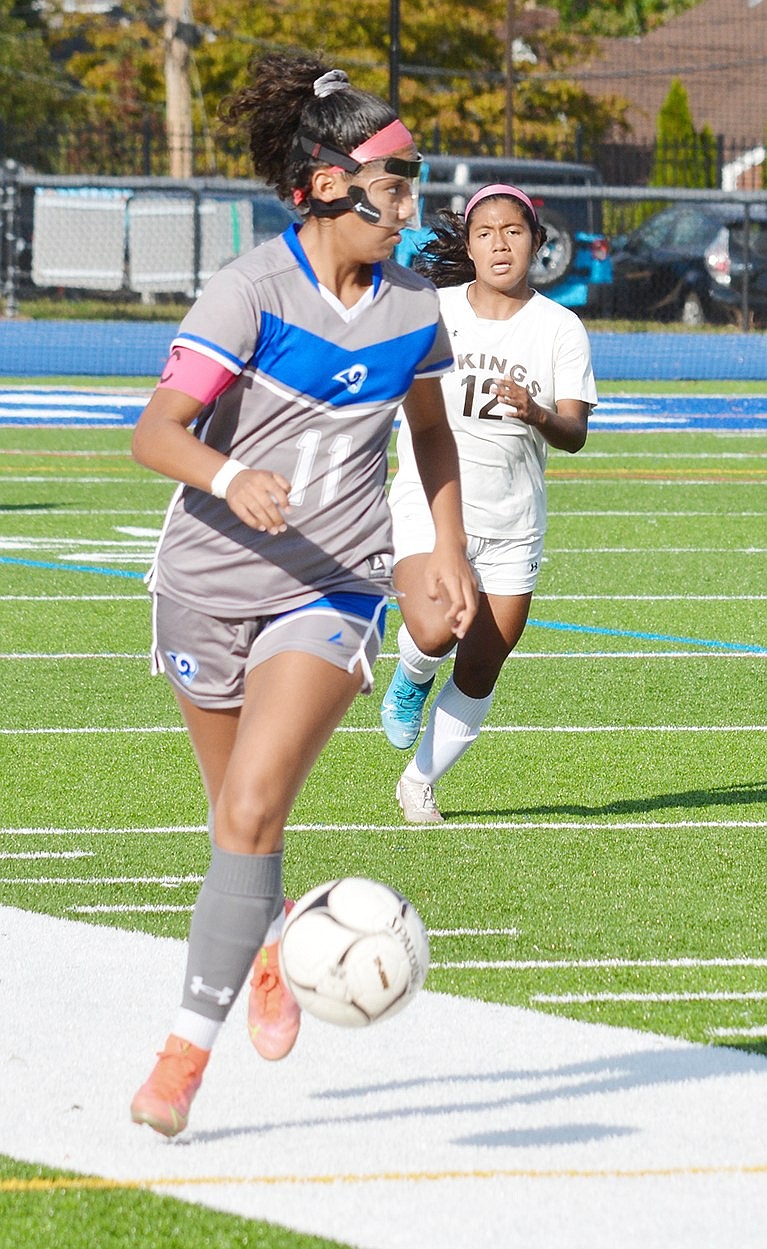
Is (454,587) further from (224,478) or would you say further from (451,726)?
(451,726)

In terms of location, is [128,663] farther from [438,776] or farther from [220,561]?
[220,561]

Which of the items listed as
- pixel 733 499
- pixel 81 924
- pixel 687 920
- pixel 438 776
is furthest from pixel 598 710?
pixel 733 499

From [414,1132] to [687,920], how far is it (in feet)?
6.24

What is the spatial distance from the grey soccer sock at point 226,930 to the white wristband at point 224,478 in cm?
74

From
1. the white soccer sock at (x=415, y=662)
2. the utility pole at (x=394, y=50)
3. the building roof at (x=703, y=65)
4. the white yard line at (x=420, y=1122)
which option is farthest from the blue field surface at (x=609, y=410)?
the building roof at (x=703, y=65)

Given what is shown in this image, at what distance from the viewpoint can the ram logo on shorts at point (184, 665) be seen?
4453mm

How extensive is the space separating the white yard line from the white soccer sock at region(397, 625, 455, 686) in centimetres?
219

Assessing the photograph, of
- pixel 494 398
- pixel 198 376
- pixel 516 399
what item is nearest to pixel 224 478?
pixel 198 376

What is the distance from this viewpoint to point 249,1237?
3.77 metres

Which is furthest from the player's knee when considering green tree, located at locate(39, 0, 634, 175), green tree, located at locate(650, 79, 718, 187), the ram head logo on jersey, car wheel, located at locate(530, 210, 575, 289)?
green tree, located at locate(39, 0, 634, 175)

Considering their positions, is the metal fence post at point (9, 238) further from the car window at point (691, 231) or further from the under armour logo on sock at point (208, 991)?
the under armour logo on sock at point (208, 991)

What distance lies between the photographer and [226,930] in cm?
416

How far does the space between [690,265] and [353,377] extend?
28285 mm

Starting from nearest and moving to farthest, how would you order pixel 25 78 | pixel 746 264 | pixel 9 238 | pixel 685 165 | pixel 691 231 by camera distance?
pixel 9 238, pixel 746 264, pixel 691 231, pixel 685 165, pixel 25 78
